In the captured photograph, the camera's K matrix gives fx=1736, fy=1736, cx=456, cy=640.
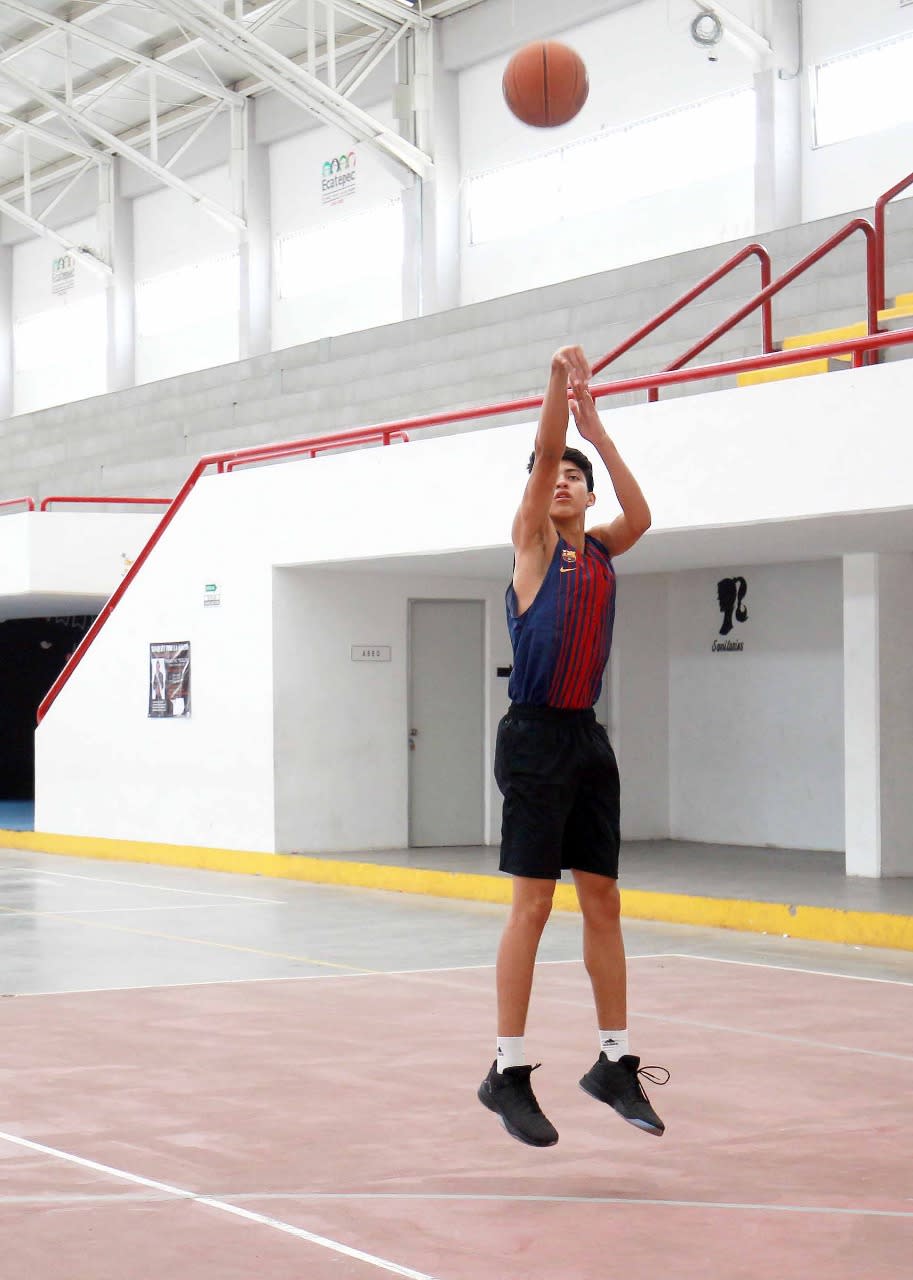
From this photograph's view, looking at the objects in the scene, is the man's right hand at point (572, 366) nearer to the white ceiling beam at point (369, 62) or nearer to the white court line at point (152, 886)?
the white court line at point (152, 886)

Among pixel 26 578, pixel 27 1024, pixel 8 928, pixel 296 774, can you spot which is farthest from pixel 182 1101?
pixel 26 578

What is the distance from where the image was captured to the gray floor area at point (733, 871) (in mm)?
11719

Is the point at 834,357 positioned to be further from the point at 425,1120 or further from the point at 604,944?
the point at 604,944

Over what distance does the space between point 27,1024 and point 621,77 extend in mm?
16656

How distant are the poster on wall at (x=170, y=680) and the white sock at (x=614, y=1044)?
12.0m

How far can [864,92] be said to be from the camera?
18.6m

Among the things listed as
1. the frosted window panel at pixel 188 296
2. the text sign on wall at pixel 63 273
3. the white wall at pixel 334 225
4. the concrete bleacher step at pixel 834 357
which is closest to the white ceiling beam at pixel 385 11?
the white wall at pixel 334 225

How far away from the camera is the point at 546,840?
4926mm

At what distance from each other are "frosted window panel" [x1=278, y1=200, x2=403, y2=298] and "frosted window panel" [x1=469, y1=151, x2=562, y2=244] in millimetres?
1487

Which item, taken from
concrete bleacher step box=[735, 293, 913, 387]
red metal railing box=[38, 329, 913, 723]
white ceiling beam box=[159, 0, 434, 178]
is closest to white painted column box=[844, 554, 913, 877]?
concrete bleacher step box=[735, 293, 913, 387]

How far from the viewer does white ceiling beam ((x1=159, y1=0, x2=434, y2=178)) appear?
75.9 feet

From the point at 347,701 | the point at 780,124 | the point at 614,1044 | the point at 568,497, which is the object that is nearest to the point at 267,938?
the point at 347,701

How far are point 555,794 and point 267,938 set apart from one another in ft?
21.4

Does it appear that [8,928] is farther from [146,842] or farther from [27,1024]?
[146,842]
